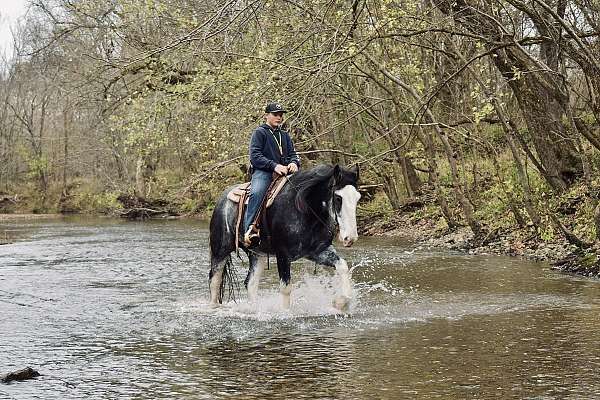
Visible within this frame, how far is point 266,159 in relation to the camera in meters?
11.5

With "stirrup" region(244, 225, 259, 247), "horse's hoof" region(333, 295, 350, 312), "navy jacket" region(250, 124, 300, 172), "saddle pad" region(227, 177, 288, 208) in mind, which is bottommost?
"horse's hoof" region(333, 295, 350, 312)

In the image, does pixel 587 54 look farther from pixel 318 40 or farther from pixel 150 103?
pixel 150 103

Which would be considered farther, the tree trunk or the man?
the tree trunk

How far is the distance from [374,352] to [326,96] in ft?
50.8

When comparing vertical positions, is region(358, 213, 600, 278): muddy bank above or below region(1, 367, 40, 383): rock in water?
above

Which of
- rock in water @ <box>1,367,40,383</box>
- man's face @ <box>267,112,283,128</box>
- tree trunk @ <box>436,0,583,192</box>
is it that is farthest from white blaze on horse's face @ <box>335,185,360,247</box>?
tree trunk @ <box>436,0,583,192</box>

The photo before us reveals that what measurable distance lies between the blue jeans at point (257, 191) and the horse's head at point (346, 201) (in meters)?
1.26

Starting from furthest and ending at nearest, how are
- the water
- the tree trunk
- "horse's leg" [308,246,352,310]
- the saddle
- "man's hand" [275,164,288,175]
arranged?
1. the tree trunk
2. the saddle
3. "man's hand" [275,164,288,175]
4. "horse's leg" [308,246,352,310]
5. the water

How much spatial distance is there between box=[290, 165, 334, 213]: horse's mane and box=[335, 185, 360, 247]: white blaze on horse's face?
367 mm

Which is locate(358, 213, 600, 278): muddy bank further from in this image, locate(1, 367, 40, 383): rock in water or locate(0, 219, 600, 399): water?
locate(1, 367, 40, 383): rock in water

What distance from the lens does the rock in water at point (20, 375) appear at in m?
7.62

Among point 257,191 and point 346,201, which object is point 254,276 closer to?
point 257,191

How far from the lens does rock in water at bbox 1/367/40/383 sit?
25.0 ft

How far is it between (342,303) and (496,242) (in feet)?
31.9
